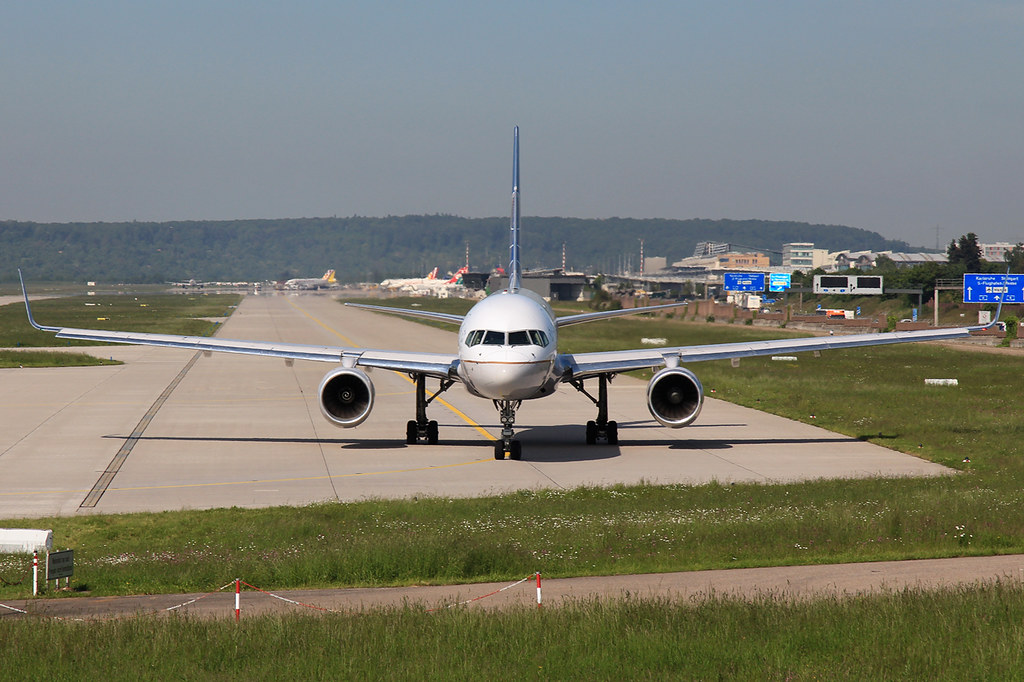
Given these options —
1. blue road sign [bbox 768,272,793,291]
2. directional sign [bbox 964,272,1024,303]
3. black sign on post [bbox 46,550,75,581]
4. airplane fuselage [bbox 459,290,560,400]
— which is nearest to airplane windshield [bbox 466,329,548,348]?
airplane fuselage [bbox 459,290,560,400]

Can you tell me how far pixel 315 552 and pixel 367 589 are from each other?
6.73 feet

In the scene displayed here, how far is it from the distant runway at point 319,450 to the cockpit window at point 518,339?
3254mm

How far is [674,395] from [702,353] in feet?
8.80

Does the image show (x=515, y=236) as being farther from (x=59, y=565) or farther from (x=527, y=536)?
(x=59, y=565)

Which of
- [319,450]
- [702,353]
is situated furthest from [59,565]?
[702,353]

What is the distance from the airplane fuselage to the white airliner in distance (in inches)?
1.0

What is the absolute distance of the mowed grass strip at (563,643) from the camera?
1188cm

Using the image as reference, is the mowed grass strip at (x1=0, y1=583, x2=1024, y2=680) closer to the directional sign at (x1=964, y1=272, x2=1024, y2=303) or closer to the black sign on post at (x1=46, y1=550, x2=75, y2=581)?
the black sign on post at (x1=46, y1=550, x2=75, y2=581)

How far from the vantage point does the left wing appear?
30.5 m

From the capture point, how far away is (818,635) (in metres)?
13.1

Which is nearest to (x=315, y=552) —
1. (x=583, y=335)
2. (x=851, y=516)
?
(x=851, y=516)

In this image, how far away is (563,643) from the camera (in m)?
12.7

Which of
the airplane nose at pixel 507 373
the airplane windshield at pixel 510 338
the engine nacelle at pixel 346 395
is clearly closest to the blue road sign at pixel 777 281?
the engine nacelle at pixel 346 395

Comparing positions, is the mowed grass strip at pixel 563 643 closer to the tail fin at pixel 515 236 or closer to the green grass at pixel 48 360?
the tail fin at pixel 515 236
